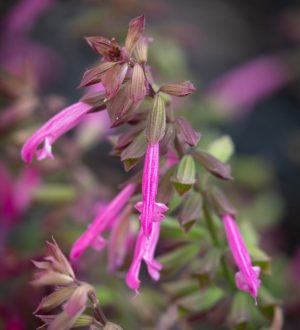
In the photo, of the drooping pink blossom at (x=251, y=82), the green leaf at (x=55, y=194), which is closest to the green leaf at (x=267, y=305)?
the green leaf at (x=55, y=194)

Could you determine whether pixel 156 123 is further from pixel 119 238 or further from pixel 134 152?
pixel 119 238

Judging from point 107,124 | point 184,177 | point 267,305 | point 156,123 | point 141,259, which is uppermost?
point 156,123

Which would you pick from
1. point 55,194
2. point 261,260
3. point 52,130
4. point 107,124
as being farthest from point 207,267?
point 107,124

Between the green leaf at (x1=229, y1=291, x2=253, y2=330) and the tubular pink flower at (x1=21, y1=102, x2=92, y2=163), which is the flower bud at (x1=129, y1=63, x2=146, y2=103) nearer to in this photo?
the tubular pink flower at (x1=21, y1=102, x2=92, y2=163)

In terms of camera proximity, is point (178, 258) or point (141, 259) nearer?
point (141, 259)

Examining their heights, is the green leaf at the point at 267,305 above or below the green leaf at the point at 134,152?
below

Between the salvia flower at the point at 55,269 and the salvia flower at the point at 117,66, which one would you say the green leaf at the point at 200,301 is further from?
the salvia flower at the point at 117,66
